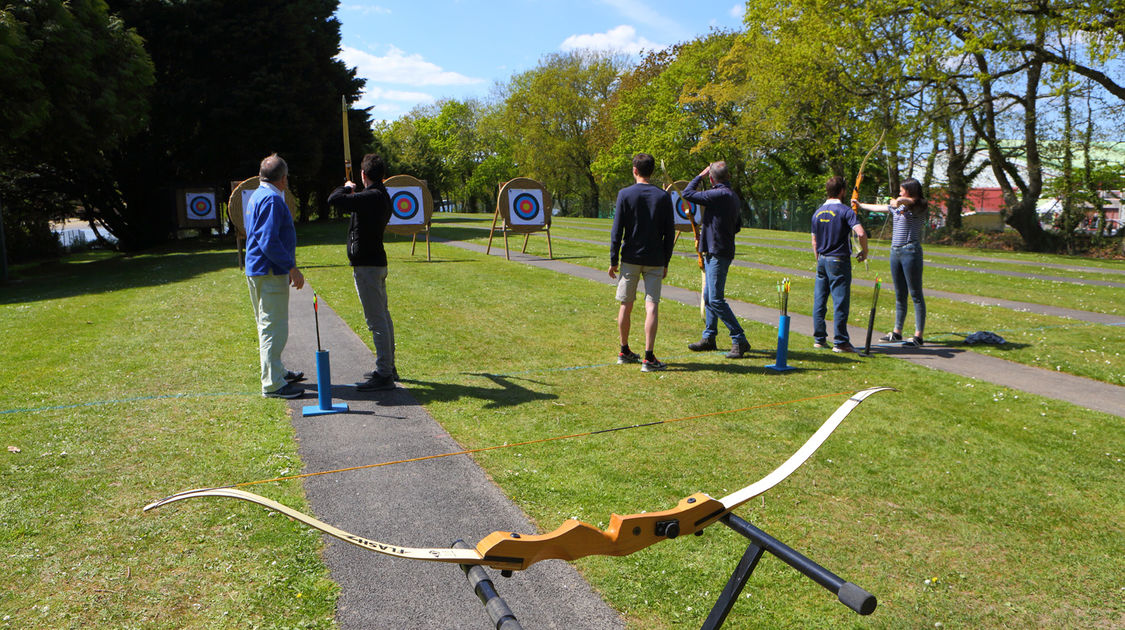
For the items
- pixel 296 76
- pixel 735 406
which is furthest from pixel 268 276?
pixel 296 76

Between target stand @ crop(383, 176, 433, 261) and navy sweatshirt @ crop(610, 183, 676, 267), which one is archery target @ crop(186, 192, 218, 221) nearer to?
target stand @ crop(383, 176, 433, 261)

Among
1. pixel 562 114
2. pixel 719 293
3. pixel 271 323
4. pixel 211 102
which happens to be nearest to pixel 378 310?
pixel 271 323

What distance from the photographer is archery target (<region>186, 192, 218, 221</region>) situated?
2478 cm

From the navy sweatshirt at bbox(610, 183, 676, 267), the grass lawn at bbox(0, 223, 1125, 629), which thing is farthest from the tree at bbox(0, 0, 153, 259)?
the navy sweatshirt at bbox(610, 183, 676, 267)

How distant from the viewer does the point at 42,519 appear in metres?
4.13

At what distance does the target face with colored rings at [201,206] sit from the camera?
24.9 m

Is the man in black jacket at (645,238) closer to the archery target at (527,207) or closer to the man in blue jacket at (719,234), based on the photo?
the man in blue jacket at (719,234)

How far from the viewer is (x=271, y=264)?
21.8 ft

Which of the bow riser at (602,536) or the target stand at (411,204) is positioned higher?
the target stand at (411,204)

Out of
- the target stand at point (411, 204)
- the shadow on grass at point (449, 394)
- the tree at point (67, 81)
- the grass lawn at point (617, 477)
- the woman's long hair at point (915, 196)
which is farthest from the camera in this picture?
the target stand at point (411, 204)

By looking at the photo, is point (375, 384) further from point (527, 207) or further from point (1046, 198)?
point (1046, 198)

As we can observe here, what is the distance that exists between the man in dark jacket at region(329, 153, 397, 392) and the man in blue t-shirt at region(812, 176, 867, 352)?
5.19m

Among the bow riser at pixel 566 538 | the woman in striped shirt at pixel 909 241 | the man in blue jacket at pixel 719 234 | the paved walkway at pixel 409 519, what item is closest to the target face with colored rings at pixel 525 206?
the man in blue jacket at pixel 719 234

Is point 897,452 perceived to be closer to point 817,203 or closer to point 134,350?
point 134,350
